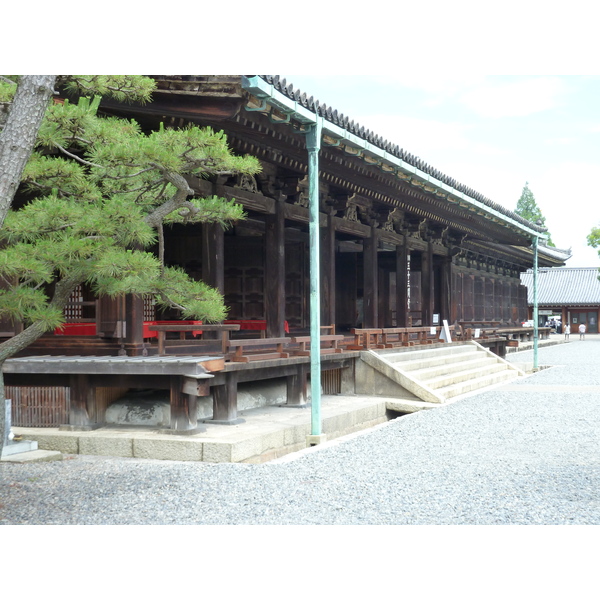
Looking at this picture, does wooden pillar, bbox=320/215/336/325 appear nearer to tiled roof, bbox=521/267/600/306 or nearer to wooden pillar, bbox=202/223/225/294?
wooden pillar, bbox=202/223/225/294

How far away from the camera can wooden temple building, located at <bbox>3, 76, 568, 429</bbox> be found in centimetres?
911

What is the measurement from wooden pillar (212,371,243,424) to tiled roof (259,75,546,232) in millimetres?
3638

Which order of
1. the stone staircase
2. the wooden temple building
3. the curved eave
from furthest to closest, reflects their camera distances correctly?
1. the stone staircase
2. the wooden temple building
3. the curved eave

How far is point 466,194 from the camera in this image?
1708 centimetres

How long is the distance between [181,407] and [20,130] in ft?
15.2

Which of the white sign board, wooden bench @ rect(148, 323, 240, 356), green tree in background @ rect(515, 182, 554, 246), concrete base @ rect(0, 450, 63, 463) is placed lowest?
concrete base @ rect(0, 450, 63, 463)

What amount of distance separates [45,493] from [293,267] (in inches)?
404

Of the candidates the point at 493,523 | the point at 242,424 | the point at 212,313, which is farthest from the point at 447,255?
the point at 493,523

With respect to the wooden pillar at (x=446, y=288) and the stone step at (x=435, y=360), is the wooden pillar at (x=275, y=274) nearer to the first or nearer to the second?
the stone step at (x=435, y=360)

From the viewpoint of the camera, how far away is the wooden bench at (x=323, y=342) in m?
11.5

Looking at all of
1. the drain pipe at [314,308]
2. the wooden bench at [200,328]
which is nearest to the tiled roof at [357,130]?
the drain pipe at [314,308]

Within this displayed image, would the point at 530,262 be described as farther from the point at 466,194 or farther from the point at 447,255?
the point at 466,194

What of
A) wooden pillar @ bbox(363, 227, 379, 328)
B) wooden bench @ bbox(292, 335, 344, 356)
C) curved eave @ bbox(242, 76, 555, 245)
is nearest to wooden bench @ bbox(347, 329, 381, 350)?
wooden bench @ bbox(292, 335, 344, 356)

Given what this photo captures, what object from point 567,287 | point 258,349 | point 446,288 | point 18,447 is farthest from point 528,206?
point 18,447
